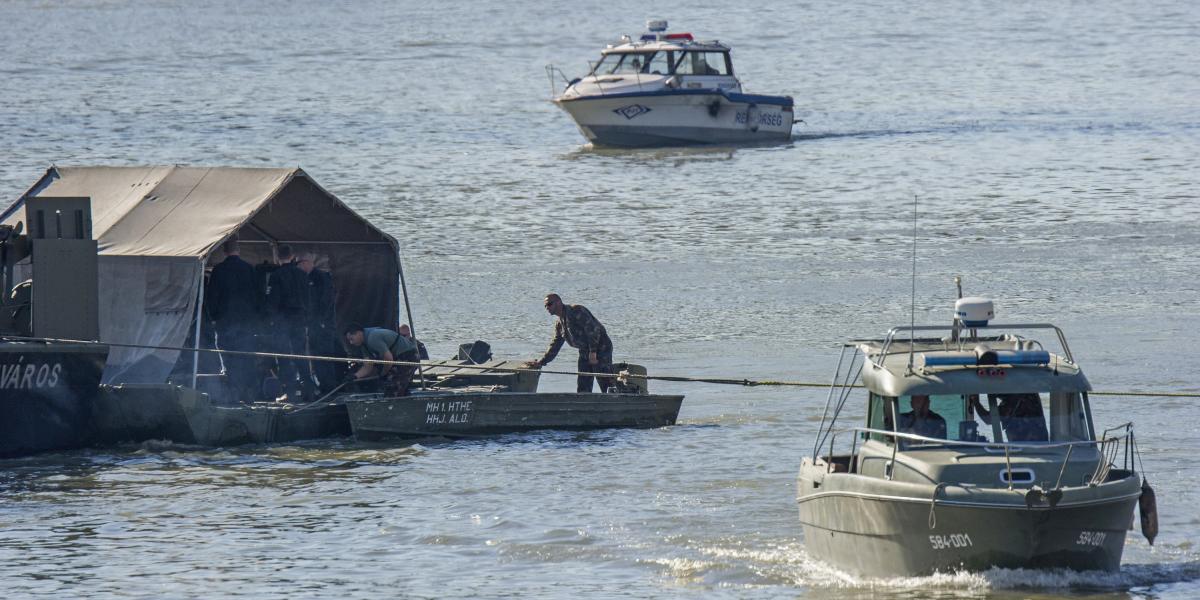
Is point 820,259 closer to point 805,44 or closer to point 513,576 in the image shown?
point 513,576

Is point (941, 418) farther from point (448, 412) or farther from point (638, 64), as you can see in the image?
point (638, 64)

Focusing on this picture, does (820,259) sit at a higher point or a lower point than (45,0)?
lower

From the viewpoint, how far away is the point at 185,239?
19453 millimetres

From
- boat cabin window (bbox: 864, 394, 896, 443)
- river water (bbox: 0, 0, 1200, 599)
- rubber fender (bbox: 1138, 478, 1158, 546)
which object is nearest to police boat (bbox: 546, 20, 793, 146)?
river water (bbox: 0, 0, 1200, 599)

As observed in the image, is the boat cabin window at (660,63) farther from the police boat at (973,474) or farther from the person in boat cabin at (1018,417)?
the person in boat cabin at (1018,417)

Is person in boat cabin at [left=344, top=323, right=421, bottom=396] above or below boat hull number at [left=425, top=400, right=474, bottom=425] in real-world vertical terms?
above

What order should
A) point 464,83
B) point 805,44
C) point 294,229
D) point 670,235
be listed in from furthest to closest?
point 805,44 < point 464,83 < point 670,235 < point 294,229

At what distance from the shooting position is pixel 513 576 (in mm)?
13641

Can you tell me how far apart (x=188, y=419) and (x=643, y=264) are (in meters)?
13.6

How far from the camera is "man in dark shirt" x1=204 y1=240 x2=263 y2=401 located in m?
19.6

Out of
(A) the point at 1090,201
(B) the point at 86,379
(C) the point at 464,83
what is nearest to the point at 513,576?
(B) the point at 86,379

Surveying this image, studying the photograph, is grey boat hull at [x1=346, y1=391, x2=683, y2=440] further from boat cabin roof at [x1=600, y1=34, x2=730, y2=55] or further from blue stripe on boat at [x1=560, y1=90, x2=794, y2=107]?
blue stripe on boat at [x1=560, y1=90, x2=794, y2=107]

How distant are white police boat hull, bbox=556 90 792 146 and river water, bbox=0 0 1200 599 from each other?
704 mm

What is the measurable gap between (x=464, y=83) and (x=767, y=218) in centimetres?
3368
